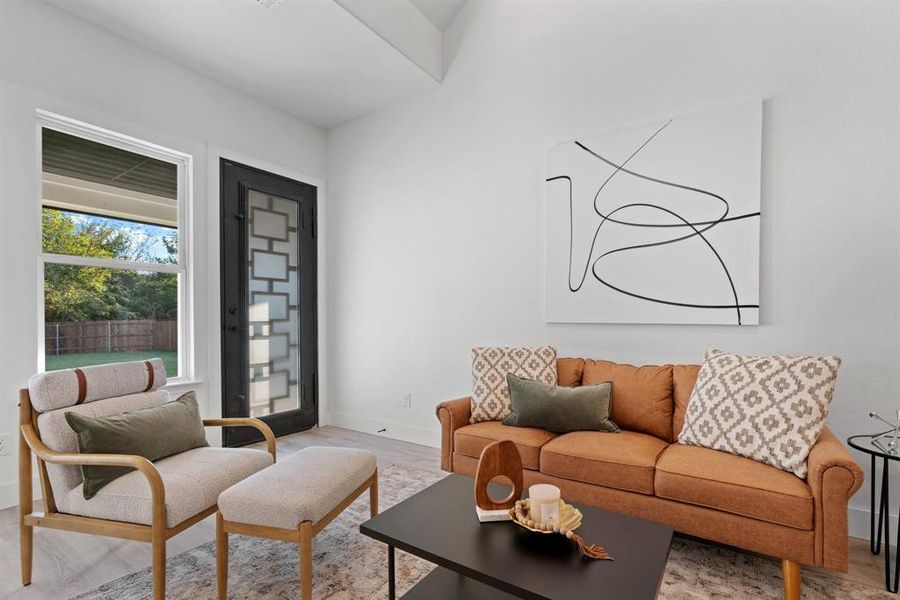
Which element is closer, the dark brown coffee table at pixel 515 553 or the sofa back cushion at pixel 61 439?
the dark brown coffee table at pixel 515 553

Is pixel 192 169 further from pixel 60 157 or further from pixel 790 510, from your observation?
pixel 790 510

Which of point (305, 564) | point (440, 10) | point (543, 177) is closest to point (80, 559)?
point (305, 564)

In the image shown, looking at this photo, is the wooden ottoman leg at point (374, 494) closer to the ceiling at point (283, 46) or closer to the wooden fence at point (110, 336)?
the wooden fence at point (110, 336)

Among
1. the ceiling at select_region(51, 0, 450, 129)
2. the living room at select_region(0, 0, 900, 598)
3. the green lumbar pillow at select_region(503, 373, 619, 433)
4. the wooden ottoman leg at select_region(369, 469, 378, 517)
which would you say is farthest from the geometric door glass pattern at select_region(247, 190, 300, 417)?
the green lumbar pillow at select_region(503, 373, 619, 433)

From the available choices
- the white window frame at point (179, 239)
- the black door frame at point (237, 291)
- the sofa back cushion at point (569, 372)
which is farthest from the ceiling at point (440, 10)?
the sofa back cushion at point (569, 372)

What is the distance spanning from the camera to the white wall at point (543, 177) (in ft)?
7.77

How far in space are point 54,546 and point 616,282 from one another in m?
3.38

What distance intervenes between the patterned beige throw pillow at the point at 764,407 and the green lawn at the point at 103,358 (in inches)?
139

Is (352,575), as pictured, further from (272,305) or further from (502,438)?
(272,305)

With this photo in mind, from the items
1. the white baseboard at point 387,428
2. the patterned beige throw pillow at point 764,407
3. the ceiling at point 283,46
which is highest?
the ceiling at point 283,46

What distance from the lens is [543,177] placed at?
3.36 m

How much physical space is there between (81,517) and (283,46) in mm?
3082

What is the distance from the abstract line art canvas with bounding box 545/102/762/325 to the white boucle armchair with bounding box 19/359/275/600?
2.30 meters

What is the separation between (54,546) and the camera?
Result: 220 centimetres
